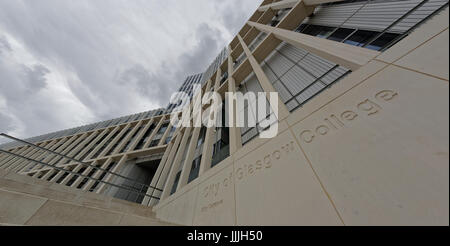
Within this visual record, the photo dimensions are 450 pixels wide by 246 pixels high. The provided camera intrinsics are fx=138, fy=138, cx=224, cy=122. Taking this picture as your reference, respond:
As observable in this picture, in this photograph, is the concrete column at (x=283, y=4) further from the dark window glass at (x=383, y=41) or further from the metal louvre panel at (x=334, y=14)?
the dark window glass at (x=383, y=41)

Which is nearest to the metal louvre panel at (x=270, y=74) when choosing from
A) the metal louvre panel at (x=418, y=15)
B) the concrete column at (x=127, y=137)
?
the metal louvre panel at (x=418, y=15)

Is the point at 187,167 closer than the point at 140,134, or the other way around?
the point at 187,167

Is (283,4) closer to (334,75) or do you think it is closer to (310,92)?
(334,75)

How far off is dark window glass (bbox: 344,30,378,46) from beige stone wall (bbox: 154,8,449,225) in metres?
3.07

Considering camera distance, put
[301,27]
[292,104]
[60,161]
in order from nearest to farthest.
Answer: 1. [292,104]
2. [301,27]
3. [60,161]

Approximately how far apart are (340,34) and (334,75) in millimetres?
2902

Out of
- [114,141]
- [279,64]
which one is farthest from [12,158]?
[279,64]

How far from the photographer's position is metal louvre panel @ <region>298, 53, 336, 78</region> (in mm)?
4996

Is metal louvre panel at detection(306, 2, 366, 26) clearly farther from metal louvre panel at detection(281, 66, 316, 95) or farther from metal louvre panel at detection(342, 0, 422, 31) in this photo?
metal louvre panel at detection(281, 66, 316, 95)

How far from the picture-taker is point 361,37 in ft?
16.3

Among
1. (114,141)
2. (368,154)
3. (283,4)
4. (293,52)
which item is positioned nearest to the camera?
(368,154)

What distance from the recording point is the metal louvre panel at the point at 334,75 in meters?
4.43
